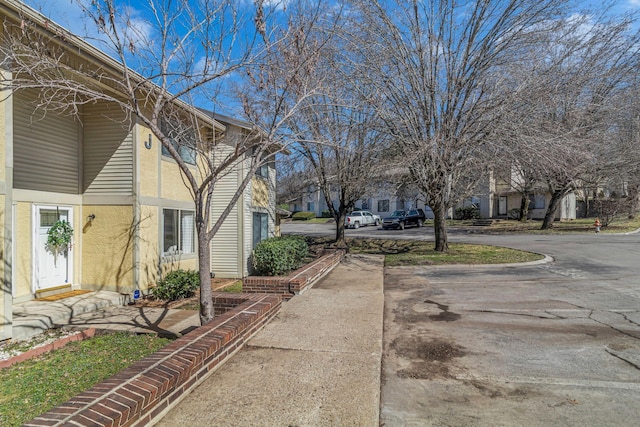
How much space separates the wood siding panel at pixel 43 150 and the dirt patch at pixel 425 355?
8.23 m

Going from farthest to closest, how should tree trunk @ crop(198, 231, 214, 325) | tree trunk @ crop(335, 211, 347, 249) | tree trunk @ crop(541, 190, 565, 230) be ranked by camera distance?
tree trunk @ crop(541, 190, 565, 230)
tree trunk @ crop(335, 211, 347, 249)
tree trunk @ crop(198, 231, 214, 325)

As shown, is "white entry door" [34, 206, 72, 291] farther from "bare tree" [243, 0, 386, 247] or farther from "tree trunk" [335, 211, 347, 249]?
"tree trunk" [335, 211, 347, 249]

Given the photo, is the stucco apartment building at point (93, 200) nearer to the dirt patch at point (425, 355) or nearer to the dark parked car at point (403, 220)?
the dirt patch at point (425, 355)

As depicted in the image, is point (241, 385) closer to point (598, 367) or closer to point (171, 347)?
point (171, 347)

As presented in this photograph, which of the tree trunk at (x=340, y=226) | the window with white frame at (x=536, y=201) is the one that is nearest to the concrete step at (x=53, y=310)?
the tree trunk at (x=340, y=226)

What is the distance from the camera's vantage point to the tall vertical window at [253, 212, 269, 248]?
544 inches

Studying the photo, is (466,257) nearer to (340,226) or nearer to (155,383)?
(340,226)

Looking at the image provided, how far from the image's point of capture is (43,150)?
8.40 m

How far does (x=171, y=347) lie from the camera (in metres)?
3.71

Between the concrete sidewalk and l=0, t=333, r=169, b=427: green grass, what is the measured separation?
6.36 ft

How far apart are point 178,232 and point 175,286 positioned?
2.25 m


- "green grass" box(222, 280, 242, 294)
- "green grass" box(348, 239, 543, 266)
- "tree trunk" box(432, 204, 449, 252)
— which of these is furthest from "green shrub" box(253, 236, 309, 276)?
"tree trunk" box(432, 204, 449, 252)

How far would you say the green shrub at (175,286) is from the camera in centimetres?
910

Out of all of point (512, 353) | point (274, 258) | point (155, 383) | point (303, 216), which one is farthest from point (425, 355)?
point (303, 216)
